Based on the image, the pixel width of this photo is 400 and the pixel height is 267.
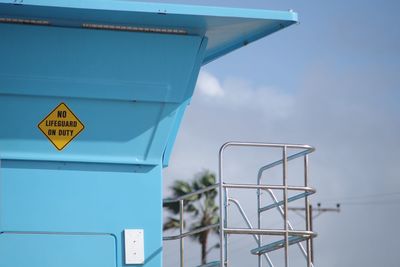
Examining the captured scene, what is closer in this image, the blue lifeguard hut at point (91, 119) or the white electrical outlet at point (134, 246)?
the blue lifeguard hut at point (91, 119)

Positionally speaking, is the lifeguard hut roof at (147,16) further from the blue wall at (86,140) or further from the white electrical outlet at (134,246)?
the white electrical outlet at (134,246)

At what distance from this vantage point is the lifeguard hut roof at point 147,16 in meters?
A: 10.0

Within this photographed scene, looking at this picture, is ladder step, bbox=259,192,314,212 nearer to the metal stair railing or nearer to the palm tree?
the metal stair railing

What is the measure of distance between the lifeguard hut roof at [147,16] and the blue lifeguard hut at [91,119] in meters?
0.01

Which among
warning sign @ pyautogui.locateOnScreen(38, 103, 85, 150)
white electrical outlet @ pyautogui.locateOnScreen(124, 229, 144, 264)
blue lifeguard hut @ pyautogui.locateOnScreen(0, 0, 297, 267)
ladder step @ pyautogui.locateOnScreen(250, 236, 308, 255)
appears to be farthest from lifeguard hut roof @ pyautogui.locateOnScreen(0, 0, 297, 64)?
ladder step @ pyautogui.locateOnScreen(250, 236, 308, 255)

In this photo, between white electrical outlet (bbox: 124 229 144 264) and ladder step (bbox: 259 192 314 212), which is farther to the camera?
ladder step (bbox: 259 192 314 212)

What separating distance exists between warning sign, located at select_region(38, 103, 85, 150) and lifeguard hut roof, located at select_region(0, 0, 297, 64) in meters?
0.89

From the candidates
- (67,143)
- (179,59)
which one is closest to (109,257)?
(67,143)

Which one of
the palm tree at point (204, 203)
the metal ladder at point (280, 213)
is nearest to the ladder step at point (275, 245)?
the metal ladder at point (280, 213)

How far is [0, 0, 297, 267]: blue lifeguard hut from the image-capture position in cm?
1010

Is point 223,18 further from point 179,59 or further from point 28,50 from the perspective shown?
point 28,50

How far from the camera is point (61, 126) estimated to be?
33.8ft

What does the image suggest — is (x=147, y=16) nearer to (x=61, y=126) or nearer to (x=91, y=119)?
(x=91, y=119)

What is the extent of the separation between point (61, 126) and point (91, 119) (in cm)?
31
